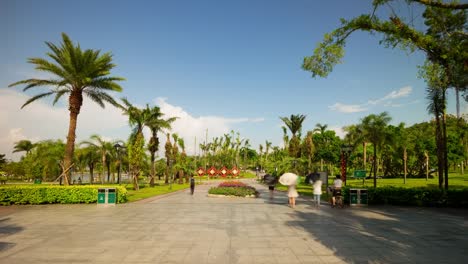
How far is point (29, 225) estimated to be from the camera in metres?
10.1

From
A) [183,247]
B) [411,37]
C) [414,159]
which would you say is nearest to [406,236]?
[183,247]

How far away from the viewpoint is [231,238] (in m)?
8.16

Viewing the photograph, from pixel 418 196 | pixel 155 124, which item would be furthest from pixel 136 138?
pixel 418 196

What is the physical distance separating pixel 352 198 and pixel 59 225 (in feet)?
49.0

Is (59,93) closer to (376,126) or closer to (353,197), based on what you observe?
(353,197)

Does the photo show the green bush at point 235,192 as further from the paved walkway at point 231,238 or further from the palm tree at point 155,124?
the palm tree at point 155,124

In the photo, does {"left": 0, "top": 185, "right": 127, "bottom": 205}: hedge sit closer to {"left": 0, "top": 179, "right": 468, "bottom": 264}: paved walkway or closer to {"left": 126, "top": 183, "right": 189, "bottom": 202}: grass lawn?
{"left": 126, "top": 183, "right": 189, "bottom": 202}: grass lawn

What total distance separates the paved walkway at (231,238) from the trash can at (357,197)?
398cm

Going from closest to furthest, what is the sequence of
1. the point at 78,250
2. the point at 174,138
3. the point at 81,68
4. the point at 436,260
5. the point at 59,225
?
the point at 436,260 → the point at 78,250 → the point at 59,225 → the point at 81,68 → the point at 174,138

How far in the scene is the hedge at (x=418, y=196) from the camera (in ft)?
52.1

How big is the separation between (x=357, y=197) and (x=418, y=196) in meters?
3.58

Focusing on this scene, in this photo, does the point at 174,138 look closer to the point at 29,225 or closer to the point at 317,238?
the point at 29,225

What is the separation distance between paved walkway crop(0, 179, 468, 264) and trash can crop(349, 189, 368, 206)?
157 inches

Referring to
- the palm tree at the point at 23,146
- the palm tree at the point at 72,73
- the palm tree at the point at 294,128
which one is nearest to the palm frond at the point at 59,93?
the palm tree at the point at 72,73
